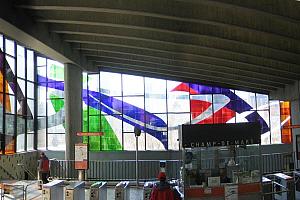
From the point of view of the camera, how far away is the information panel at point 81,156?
1762 centimetres

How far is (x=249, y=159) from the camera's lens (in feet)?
41.5

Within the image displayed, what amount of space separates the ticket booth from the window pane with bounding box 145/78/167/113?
16128mm

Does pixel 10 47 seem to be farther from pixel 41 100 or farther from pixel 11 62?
pixel 41 100

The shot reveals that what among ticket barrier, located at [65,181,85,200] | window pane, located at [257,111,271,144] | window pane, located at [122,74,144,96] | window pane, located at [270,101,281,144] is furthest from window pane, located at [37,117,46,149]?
ticket barrier, located at [65,181,85,200]

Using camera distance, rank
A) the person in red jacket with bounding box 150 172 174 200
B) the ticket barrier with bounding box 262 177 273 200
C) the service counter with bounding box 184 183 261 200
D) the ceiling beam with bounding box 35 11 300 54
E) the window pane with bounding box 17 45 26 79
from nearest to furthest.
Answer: the person in red jacket with bounding box 150 172 174 200, the service counter with bounding box 184 183 261 200, the ticket barrier with bounding box 262 177 273 200, the ceiling beam with bounding box 35 11 300 54, the window pane with bounding box 17 45 26 79

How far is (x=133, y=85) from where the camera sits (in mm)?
28188

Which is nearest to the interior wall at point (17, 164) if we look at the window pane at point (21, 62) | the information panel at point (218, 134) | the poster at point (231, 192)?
the window pane at point (21, 62)

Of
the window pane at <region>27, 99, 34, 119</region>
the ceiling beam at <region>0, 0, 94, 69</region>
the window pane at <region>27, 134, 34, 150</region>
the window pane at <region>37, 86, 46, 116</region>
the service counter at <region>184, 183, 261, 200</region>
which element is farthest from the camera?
the window pane at <region>37, 86, 46, 116</region>

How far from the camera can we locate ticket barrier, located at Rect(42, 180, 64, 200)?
11672 millimetres

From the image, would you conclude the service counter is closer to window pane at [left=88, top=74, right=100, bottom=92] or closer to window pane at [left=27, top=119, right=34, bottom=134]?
window pane at [left=88, top=74, right=100, bottom=92]

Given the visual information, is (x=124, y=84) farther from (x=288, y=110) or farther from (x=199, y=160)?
(x=199, y=160)

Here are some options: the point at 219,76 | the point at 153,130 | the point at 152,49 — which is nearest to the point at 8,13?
the point at 152,49

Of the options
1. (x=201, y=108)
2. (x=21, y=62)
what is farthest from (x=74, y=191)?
(x=201, y=108)

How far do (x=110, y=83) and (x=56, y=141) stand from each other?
5.81m
